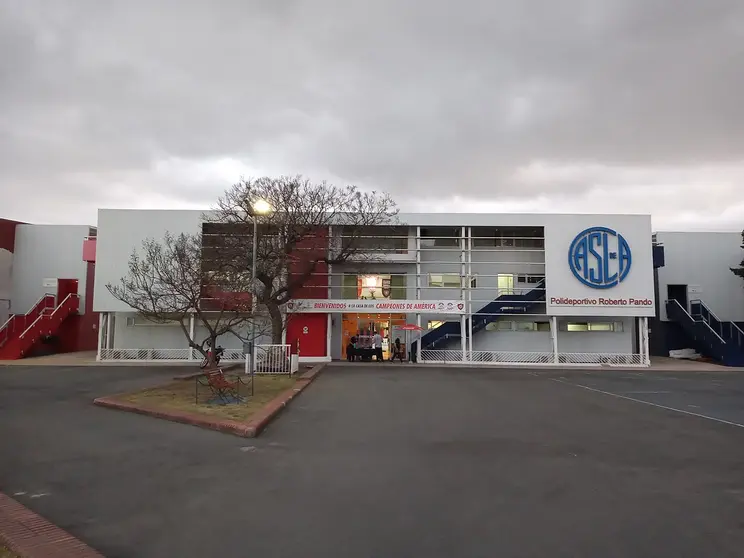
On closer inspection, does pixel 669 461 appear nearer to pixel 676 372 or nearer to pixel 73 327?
pixel 676 372

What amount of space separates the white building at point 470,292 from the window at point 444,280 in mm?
64

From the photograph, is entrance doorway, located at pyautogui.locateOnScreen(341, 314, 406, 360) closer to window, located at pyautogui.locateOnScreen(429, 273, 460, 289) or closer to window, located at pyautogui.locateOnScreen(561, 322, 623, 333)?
window, located at pyautogui.locateOnScreen(429, 273, 460, 289)

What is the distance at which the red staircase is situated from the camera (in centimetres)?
2981

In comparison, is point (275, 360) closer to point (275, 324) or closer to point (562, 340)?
point (275, 324)

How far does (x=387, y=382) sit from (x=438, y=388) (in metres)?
2.48

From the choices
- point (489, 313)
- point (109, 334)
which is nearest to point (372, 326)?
point (489, 313)

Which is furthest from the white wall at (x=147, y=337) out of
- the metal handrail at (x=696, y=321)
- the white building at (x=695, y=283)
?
the white building at (x=695, y=283)

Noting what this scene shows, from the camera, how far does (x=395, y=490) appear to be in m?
6.22

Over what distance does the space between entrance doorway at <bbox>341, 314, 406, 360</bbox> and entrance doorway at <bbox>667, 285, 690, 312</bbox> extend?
21436mm

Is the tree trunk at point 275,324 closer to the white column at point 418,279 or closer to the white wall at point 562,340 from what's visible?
the white column at point 418,279

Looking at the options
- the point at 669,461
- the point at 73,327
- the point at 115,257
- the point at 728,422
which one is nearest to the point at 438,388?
the point at 728,422

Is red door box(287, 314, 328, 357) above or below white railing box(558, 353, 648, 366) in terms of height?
above

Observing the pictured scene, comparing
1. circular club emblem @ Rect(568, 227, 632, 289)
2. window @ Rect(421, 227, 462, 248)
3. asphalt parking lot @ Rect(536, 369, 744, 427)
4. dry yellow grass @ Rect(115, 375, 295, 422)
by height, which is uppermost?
window @ Rect(421, 227, 462, 248)

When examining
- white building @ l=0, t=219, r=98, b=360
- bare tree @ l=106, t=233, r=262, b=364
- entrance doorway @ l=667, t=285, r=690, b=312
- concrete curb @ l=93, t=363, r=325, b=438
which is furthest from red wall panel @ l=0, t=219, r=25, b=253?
entrance doorway @ l=667, t=285, r=690, b=312
